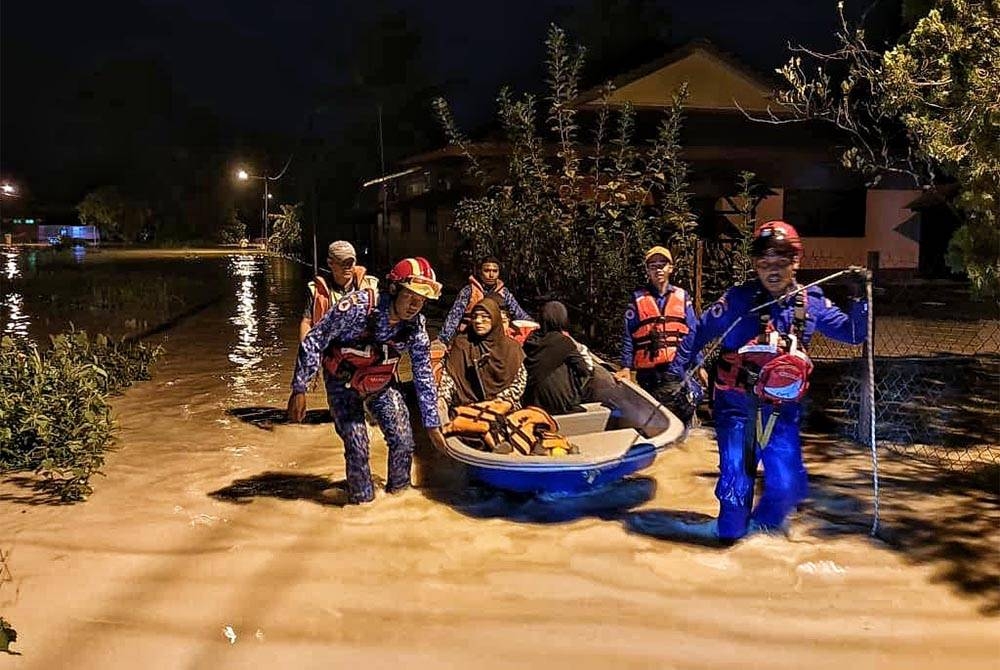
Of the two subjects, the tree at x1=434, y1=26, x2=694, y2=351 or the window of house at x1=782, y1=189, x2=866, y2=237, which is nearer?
the tree at x1=434, y1=26, x2=694, y2=351

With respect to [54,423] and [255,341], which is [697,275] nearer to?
[54,423]

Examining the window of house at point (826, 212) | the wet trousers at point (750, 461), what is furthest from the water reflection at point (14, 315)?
the window of house at point (826, 212)

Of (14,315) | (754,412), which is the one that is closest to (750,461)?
(754,412)

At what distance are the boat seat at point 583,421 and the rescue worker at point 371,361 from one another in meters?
1.27

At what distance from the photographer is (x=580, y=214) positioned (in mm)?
11734

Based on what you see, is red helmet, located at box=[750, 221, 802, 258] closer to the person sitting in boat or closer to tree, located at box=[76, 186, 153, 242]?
the person sitting in boat

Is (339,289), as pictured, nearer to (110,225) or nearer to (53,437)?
(53,437)

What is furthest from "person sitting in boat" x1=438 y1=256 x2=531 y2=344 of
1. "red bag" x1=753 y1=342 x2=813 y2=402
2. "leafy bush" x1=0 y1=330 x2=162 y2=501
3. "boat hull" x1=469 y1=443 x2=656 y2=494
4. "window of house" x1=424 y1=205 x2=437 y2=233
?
"window of house" x1=424 y1=205 x2=437 y2=233

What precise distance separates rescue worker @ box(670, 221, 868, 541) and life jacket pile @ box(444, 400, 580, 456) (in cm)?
125

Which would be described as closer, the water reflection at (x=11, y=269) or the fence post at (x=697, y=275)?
the fence post at (x=697, y=275)

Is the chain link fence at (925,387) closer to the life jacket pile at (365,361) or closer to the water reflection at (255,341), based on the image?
the life jacket pile at (365,361)

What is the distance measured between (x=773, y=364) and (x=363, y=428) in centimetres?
278

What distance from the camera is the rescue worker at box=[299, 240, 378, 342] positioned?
763cm

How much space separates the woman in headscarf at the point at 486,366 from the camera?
23.8 feet
